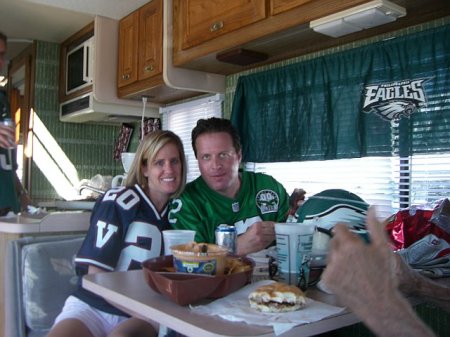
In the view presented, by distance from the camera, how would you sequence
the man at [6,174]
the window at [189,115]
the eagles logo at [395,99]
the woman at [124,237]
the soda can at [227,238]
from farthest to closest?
the window at [189,115] < the man at [6,174] < the eagles logo at [395,99] < the woman at [124,237] < the soda can at [227,238]

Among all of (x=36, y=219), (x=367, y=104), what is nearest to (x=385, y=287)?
(x=367, y=104)

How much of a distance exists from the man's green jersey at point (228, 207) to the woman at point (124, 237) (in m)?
→ 0.06

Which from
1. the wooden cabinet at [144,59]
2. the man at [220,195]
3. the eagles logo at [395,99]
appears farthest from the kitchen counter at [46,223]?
the eagles logo at [395,99]

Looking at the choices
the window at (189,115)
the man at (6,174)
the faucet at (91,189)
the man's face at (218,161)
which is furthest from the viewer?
the faucet at (91,189)

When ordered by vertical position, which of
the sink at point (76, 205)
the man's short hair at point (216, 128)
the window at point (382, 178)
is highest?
the man's short hair at point (216, 128)

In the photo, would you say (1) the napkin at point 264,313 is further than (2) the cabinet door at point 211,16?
No

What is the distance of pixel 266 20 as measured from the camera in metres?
2.02

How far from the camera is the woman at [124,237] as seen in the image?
4.89 ft

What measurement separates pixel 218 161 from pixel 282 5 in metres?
0.72

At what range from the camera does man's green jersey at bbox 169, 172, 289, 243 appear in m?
1.69

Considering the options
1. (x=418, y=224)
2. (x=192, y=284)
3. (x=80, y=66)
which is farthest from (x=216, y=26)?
(x=80, y=66)

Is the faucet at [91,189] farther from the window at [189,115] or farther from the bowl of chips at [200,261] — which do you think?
the bowl of chips at [200,261]

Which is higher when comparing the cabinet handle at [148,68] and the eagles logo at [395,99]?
the cabinet handle at [148,68]

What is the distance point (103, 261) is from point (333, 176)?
4.15 ft
